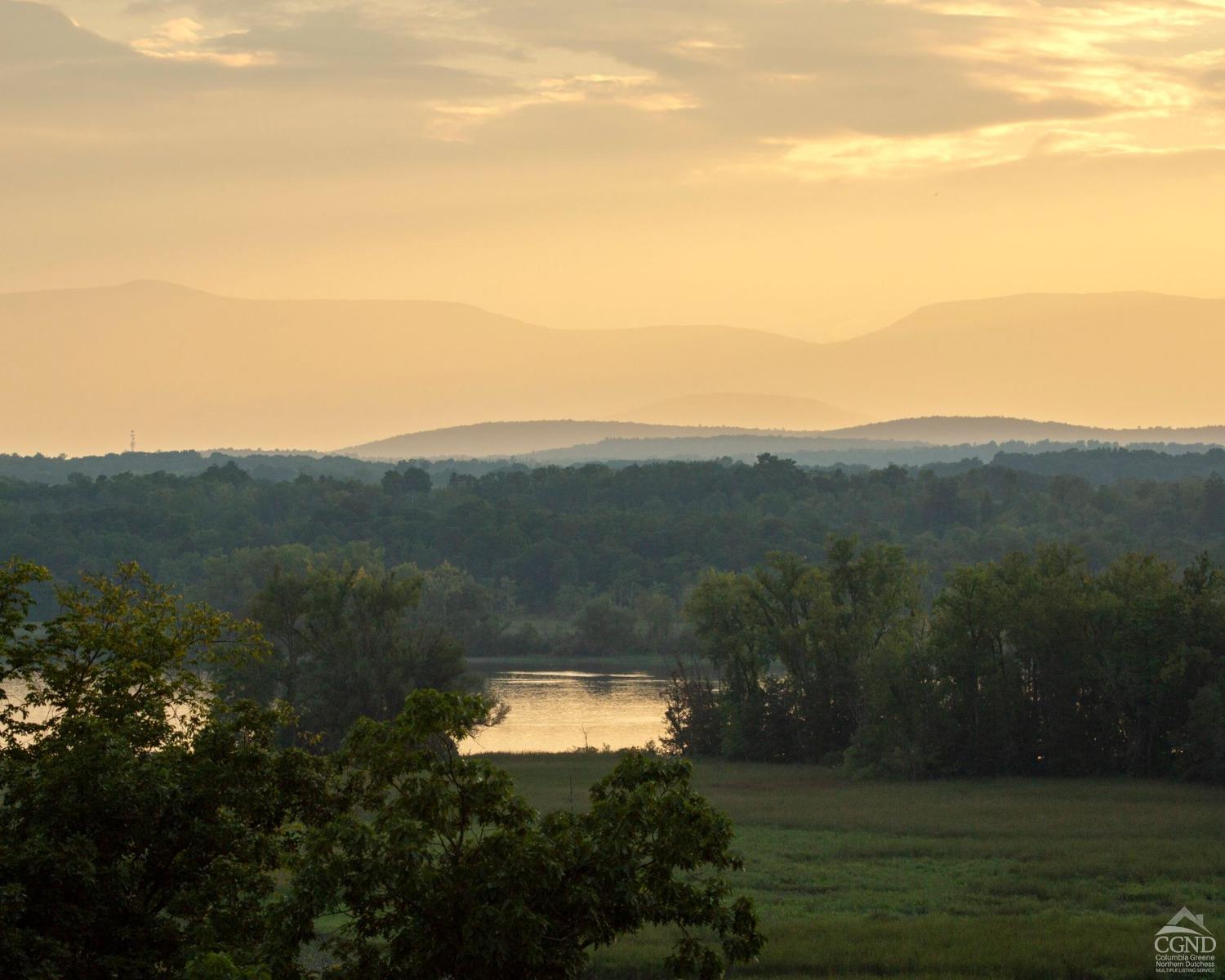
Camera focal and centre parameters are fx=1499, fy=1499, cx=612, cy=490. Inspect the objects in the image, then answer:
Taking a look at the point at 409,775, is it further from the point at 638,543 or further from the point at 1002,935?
the point at 638,543

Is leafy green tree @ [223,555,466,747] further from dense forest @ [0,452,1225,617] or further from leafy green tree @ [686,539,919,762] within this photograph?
dense forest @ [0,452,1225,617]

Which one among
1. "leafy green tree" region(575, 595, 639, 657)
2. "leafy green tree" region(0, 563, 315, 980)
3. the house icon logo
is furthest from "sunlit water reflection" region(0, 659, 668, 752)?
"leafy green tree" region(0, 563, 315, 980)

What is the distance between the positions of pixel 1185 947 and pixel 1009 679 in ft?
100

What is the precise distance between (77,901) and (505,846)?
4907 mm

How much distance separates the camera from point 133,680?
1934 cm

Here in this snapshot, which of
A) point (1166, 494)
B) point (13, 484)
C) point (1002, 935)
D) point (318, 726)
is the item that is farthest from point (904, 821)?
point (13, 484)

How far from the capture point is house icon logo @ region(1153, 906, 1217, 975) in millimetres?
27516

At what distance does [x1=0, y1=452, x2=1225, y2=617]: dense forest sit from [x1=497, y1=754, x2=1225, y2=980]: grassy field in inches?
3252

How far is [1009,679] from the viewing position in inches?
2313

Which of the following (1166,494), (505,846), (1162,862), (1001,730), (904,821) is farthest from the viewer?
(1166,494)

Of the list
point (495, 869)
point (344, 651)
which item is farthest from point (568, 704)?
point (495, 869)

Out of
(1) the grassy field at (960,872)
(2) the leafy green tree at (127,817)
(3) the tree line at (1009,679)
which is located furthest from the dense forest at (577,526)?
(2) the leafy green tree at (127,817)

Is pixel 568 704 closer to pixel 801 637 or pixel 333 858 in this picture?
pixel 801 637

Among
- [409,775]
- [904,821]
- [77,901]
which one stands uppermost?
[409,775]
